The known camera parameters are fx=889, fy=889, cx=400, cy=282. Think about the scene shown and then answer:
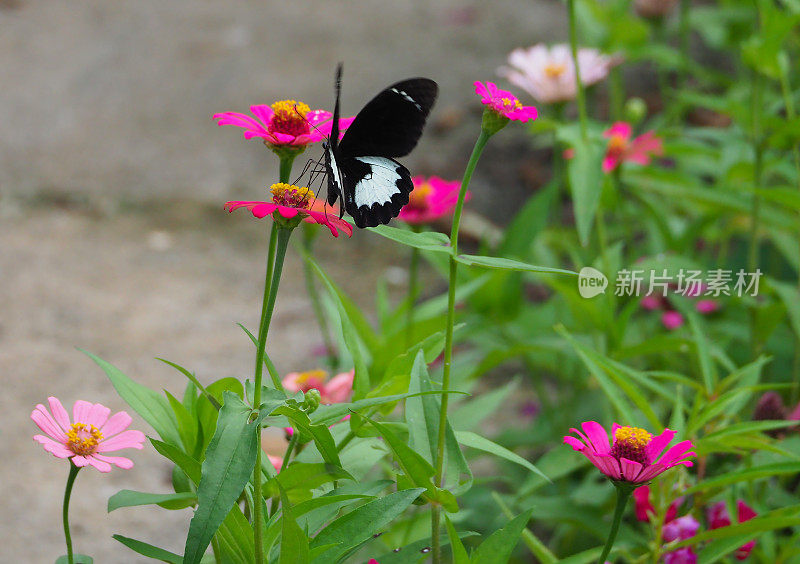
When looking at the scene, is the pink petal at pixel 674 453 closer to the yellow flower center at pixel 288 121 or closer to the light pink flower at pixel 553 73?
the yellow flower center at pixel 288 121

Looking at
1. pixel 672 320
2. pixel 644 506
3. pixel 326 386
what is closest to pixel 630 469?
pixel 644 506

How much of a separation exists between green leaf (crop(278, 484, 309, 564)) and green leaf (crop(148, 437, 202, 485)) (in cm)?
8

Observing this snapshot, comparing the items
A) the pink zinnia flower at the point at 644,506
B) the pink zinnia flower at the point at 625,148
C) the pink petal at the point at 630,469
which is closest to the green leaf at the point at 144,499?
the pink petal at the point at 630,469

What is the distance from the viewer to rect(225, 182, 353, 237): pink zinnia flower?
1.94ft

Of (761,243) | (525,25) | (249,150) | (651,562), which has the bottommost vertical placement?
(651,562)

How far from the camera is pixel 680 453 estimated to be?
636mm

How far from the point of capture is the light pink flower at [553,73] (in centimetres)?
140

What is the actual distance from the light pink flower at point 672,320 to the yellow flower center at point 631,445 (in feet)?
2.66

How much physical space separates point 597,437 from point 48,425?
404 millimetres

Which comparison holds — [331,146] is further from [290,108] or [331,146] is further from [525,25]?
[525,25]

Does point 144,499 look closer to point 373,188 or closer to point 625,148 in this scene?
point 373,188

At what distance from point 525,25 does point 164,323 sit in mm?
1533

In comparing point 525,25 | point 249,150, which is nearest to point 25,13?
point 249,150

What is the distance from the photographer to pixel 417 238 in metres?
0.68
